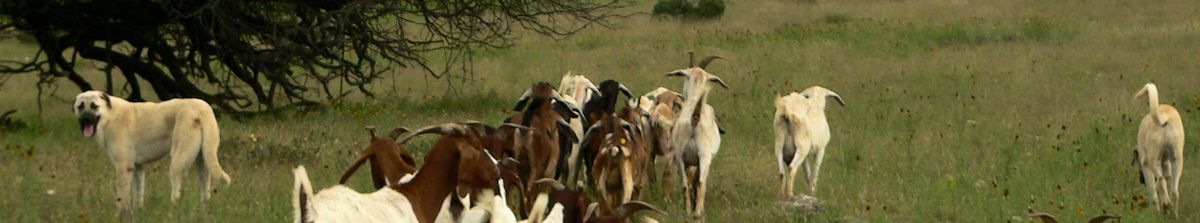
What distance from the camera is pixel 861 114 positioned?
663 inches

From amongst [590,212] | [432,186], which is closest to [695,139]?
[590,212]

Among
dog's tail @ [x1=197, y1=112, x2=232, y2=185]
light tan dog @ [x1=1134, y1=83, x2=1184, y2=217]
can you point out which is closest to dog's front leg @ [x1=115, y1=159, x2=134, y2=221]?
dog's tail @ [x1=197, y1=112, x2=232, y2=185]

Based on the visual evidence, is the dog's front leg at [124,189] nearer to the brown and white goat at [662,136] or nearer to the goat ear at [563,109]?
the goat ear at [563,109]

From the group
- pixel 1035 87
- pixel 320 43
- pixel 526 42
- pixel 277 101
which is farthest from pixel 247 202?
pixel 526 42

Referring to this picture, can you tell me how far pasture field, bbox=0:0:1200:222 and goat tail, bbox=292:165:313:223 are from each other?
12.0 ft

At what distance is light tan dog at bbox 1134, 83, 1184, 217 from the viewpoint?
437 inches

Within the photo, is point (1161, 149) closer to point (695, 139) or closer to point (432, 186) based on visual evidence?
point (695, 139)

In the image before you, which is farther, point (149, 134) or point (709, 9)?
point (709, 9)

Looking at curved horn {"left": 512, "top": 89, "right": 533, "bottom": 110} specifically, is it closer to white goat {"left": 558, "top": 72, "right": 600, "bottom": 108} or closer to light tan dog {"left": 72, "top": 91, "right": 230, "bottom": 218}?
white goat {"left": 558, "top": 72, "right": 600, "bottom": 108}

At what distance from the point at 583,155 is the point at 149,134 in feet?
9.24

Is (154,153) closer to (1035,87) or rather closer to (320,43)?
(320,43)

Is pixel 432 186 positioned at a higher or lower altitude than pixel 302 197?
lower

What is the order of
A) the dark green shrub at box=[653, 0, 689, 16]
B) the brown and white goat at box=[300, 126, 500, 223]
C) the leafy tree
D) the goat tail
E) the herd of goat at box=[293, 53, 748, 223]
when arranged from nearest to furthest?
the goat tail, the brown and white goat at box=[300, 126, 500, 223], the herd of goat at box=[293, 53, 748, 223], the leafy tree, the dark green shrub at box=[653, 0, 689, 16]

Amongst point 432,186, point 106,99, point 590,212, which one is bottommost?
point 106,99
